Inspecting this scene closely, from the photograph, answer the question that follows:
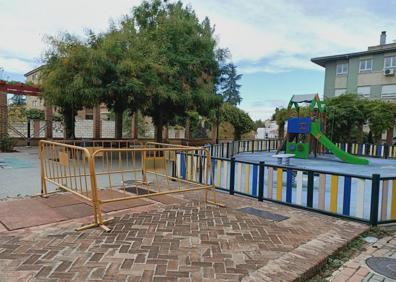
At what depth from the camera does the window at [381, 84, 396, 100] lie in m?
29.2

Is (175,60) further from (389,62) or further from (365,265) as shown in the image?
(389,62)

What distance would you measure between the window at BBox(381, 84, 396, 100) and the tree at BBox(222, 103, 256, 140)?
13391 mm

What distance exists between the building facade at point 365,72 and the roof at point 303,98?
52.4ft

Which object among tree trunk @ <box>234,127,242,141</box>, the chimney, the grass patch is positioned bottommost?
the grass patch

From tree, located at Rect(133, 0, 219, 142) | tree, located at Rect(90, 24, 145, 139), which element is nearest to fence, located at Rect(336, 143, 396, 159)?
tree, located at Rect(133, 0, 219, 142)

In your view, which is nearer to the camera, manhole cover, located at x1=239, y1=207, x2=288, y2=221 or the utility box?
manhole cover, located at x1=239, y1=207, x2=288, y2=221

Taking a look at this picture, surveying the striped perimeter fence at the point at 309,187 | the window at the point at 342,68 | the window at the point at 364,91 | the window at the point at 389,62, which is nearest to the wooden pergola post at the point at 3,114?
the striped perimeter fence at the point at 309,187

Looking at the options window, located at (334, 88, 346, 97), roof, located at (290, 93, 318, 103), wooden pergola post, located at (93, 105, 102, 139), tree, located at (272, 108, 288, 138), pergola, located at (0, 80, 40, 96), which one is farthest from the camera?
window, located at (334, 88, 346, 97)

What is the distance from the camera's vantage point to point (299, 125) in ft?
55.0

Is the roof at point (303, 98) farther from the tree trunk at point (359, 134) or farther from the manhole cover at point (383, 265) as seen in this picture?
the manhole cover at point (383, 265)

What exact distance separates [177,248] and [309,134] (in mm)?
15232

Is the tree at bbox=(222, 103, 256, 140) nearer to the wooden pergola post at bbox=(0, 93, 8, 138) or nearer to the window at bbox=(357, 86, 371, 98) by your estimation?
the window at bbox=(357, 86, 371, 98)

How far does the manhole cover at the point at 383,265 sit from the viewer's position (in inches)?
131

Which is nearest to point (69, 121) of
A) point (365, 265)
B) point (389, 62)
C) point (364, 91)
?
point (365, 265)
